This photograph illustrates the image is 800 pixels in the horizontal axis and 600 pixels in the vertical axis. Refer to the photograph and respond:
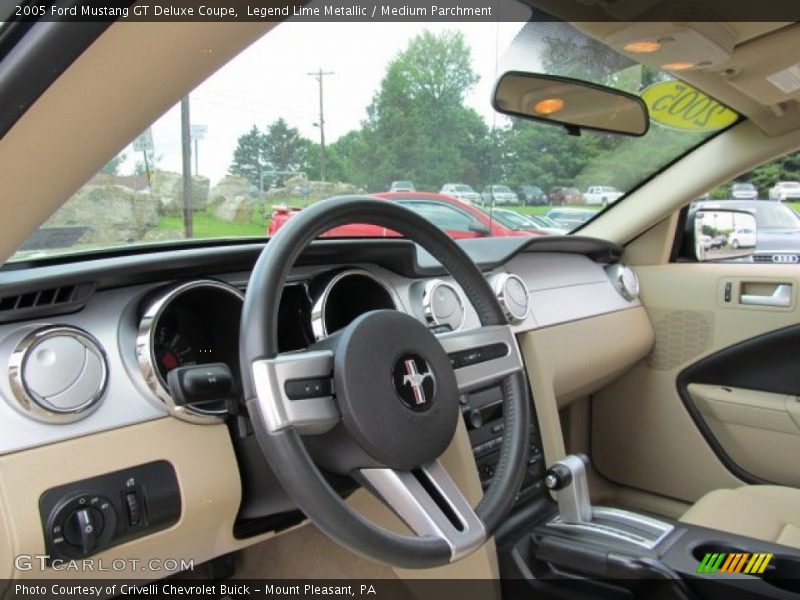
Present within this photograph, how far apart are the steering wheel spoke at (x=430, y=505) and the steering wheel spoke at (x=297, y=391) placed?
0.14 metres

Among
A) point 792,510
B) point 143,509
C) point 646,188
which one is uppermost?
point 646,188

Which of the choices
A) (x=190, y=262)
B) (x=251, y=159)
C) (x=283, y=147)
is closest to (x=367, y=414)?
(x=190, y=262)

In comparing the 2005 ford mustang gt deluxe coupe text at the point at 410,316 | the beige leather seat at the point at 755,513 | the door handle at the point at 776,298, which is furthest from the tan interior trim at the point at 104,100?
the door handle at the point at 776,298

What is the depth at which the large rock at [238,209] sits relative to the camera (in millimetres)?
1885

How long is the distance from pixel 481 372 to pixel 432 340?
0.19 metres

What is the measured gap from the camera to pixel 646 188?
291cm

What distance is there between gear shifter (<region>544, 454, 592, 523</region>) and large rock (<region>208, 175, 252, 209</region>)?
3.81 ft

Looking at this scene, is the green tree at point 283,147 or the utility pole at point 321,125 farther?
the utility pole at point 321,125

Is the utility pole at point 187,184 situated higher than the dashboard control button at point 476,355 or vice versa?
the utility pole at point 187,184

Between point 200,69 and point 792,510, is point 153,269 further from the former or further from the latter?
point 792,510

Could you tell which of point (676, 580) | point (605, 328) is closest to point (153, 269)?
point (676, 580)

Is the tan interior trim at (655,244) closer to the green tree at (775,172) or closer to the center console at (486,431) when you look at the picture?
the green tree at (775,172)

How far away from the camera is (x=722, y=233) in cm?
292

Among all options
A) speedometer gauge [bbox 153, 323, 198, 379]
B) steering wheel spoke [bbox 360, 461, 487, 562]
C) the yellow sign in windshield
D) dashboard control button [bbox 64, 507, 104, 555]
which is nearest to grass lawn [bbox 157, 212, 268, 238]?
speedometer gauge [bbox 153, 323, 198, 379]
